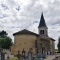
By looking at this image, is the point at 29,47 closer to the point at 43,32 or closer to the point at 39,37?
the point at 39,37

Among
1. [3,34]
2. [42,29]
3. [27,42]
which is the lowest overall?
[27,42]

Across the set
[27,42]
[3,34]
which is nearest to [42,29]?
[27,42]

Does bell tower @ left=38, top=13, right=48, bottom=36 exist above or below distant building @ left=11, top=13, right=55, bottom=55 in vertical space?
above

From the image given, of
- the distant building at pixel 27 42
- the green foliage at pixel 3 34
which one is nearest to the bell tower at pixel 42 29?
the distant building at pixel 27 42

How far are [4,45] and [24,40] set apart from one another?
12102mm

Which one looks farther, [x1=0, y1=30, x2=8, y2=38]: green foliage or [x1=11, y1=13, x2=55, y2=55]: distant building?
[x1=0, y1=30, x2=8, y2=38]: green foliage

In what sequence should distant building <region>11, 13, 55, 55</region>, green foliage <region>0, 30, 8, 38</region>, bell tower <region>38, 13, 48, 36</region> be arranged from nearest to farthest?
distant building <region>11, 13, 55, 55</region> → bell tower <region>38, 13, 48, 36</region> → green foliage <region>0, 30, 8, 38</region>

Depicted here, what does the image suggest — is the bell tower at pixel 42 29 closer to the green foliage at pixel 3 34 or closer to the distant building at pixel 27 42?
the distant building at pixel 27 42

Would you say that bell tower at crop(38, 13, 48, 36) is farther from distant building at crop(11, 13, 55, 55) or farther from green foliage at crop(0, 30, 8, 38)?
green foliage at crop(0, 30, 8, 38)

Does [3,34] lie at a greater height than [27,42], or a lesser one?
greater

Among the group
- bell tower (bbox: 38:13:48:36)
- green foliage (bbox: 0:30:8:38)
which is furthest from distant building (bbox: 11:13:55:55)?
green foliage (bbox: 0:30:8:38)

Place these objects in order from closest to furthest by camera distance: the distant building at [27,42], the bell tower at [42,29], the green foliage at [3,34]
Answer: the distant building at [27,42] → the bell tower at [42,29] → the green foliage at [3,34]

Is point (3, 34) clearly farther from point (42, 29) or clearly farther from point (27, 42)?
point (27, 42)

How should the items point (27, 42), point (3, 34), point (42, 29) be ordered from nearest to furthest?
point (27, 42)
point (42, 29)
point (3, 34)
